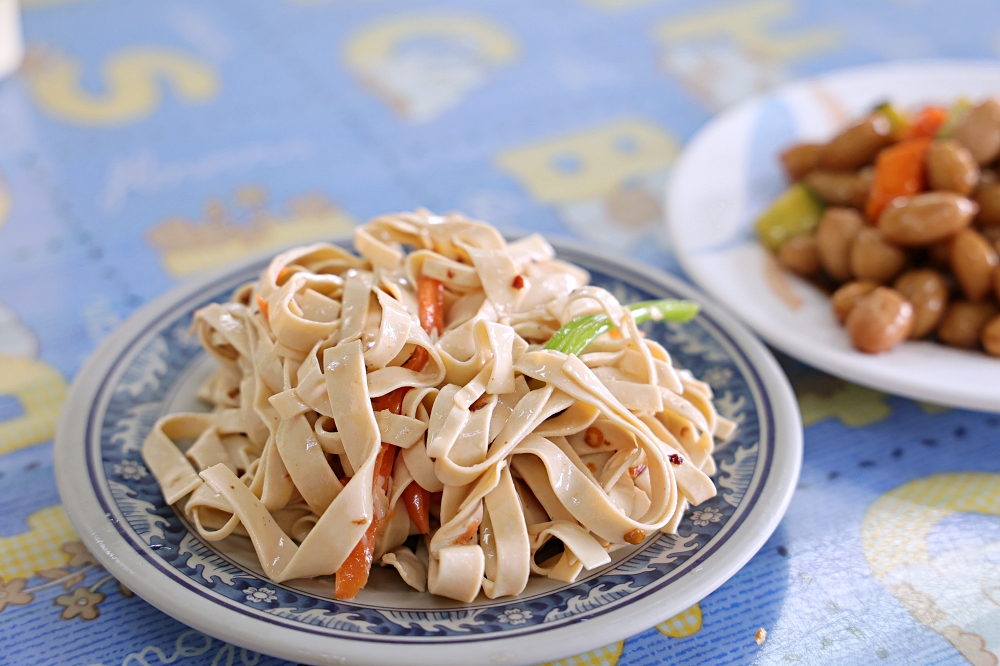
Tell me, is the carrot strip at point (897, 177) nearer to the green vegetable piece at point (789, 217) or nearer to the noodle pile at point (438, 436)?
the green vegetable piece at point (789, 217)

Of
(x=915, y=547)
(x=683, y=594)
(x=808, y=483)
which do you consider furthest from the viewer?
(x=808, y=483)

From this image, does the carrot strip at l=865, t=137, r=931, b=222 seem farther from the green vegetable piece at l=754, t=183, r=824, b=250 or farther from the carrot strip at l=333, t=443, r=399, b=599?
the carrot strip at l=333, t=443, r=399, b=599

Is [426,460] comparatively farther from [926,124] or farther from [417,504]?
[926,124]

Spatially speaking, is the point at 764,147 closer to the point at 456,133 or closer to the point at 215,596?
the point at 456,133

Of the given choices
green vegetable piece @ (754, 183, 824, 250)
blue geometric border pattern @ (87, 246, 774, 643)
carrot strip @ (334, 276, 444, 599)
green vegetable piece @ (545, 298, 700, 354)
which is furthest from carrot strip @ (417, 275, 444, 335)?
green vegetable piece @ (754, 183, 824, 250)

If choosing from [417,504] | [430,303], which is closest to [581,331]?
[430,303]

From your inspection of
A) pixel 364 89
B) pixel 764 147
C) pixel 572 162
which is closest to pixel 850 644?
pixel 764 147
